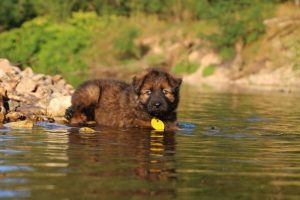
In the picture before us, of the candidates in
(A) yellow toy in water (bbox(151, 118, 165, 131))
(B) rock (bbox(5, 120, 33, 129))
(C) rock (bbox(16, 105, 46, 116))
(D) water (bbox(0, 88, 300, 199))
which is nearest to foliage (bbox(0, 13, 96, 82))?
(C) rock (bbox(16, 105, 46, 116))

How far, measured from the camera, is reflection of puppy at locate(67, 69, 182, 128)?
15.6m

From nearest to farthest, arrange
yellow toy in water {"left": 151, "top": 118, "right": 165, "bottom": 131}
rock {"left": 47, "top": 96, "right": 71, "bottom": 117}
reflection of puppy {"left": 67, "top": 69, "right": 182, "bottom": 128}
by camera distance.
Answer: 1. reflection of puppy {"left": 67, "top": 69, "right": 182, "bottom": 128}
2. yellow toy in water {"left": 151, "top": 118, "right": 165, "bottom": 131}
3. rock {"left": 47, "top": 96, "right": 71, "bottom": 117}

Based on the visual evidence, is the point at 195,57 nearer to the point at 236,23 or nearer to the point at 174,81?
the point at 236,23

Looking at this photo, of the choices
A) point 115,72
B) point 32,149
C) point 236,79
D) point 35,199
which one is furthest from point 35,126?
point 115,72

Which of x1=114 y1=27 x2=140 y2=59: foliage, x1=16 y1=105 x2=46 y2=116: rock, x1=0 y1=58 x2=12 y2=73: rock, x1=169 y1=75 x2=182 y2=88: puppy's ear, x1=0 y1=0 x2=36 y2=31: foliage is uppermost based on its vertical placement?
x1=0 y1=0 x2=36 y2=31: foliage

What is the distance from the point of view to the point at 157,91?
15516 mm

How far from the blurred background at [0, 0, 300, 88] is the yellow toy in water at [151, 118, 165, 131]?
2809 cm

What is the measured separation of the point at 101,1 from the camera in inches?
2768

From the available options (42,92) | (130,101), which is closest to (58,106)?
(130,101)

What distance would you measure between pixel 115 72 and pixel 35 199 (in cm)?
4833

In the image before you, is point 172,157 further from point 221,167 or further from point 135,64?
point 135,64

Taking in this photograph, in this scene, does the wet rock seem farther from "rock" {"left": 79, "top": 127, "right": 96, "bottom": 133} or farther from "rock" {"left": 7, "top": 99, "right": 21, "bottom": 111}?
"rock" {"left": 79, "top": 127, "right": 96, "bottom": 133}

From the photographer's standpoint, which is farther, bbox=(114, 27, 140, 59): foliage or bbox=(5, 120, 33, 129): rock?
bbox=(114, 27, 140, 59): foliage

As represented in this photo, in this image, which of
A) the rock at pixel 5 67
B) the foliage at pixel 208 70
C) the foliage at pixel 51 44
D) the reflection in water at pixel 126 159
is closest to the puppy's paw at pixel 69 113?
the reflection in water at pixel 126 159
